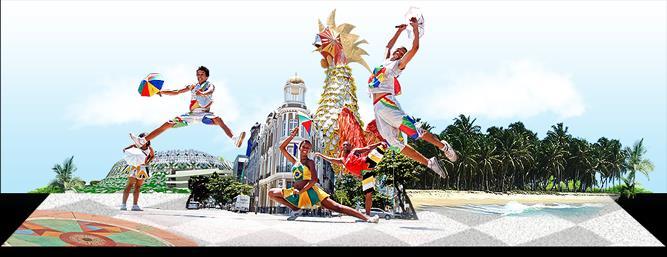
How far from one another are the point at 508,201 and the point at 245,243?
534 cm

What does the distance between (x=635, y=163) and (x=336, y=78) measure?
24.7 feet

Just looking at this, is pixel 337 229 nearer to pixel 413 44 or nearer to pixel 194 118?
pixel 413 44

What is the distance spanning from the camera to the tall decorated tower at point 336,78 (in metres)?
11.5

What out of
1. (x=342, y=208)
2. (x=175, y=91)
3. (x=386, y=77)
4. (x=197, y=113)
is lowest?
(x=342, y=208)

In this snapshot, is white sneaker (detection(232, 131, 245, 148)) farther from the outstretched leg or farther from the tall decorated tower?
Result: the tall decorated tower

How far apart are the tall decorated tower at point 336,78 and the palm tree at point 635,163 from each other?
679 centimetres

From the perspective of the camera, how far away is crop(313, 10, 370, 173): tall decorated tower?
11531mm

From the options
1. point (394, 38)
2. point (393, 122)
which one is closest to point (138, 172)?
point (393, 122)

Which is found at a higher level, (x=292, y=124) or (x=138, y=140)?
(x=292, y=124)

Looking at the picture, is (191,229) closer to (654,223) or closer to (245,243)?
(245,243)

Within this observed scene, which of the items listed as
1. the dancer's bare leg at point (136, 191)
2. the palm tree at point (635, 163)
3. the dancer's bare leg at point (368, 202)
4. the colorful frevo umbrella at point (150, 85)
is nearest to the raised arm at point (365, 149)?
the dancer's bare leg at point (368, 202)

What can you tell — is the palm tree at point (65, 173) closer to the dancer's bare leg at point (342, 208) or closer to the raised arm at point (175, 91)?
the raised arm at point (175, 91)

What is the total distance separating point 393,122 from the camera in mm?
8516

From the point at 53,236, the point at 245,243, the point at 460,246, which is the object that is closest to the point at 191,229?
the point at 245,243
